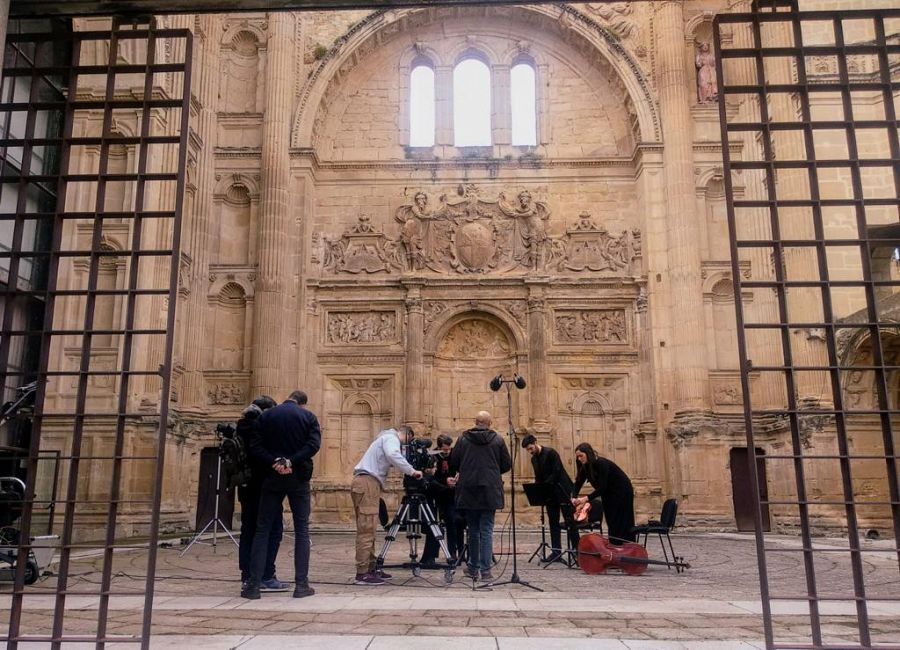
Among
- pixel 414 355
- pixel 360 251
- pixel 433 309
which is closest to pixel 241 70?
pixel 360 251

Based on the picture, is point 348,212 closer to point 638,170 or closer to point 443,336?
point 443,336

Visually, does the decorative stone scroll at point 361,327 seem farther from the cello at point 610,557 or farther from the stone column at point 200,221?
the cello at point 610,557

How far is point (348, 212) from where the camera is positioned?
22.4m

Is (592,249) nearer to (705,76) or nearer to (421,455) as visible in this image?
(705,76)

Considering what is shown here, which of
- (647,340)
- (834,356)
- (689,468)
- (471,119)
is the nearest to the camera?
(834,356)

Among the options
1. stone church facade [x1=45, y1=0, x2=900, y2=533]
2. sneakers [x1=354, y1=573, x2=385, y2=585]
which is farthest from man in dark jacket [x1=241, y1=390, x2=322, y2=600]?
stone church facade [x1=45, y1=0, x2=900, y2=533]

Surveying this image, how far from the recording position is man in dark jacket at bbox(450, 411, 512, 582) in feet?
29.3

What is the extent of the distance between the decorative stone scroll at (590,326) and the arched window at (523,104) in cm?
524

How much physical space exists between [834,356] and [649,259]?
1635cm

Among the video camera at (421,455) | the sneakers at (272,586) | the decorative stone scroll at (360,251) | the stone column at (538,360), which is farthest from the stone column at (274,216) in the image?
the sneakers at (272,586)

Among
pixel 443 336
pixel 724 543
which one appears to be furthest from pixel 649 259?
pixel 724 543

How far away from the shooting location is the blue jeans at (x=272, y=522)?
310 inches

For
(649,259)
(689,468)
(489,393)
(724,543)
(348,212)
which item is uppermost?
(348,212)

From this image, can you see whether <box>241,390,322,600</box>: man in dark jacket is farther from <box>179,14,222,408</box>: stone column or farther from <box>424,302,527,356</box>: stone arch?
<box>424,302,527,356</box>: stone arch
